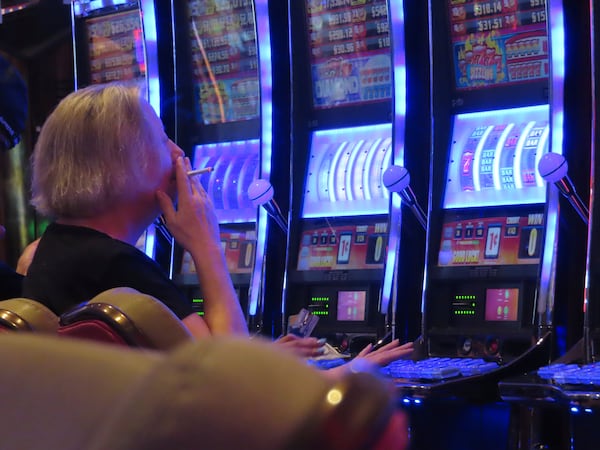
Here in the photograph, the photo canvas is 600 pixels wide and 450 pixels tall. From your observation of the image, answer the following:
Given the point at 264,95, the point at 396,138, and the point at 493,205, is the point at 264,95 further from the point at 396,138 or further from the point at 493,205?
the point at 493,205

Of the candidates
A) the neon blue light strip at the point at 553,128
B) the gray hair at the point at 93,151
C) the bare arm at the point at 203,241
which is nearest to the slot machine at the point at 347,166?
the neon blue light strip at the point at 553,128

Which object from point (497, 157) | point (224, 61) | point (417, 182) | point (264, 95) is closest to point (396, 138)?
point (417, 182)

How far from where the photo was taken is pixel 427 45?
4379mm

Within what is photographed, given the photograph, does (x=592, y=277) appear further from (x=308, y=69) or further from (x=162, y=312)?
(x=162, y=312)

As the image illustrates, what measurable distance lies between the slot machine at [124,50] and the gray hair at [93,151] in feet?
10.5

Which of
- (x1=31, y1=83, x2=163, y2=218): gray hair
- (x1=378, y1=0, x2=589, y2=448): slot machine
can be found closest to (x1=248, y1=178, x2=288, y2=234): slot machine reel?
(x1=378, y1=0, x2=589, y2=448): slot machine

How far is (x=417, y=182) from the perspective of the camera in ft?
14.1

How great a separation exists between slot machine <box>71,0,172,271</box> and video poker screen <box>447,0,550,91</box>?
1.79 metres

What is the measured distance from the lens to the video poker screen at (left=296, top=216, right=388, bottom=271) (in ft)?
14.0

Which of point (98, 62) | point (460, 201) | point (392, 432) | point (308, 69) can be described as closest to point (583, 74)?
point (460, 201)

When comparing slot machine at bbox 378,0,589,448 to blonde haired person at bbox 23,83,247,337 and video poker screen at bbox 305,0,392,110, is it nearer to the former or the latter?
Answer: video poker screen at bbox 305,0,392,110

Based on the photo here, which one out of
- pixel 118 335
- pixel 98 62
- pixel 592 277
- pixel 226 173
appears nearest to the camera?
pixel 118 335

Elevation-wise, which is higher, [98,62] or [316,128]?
[98,62]

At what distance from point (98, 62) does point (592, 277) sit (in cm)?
315
